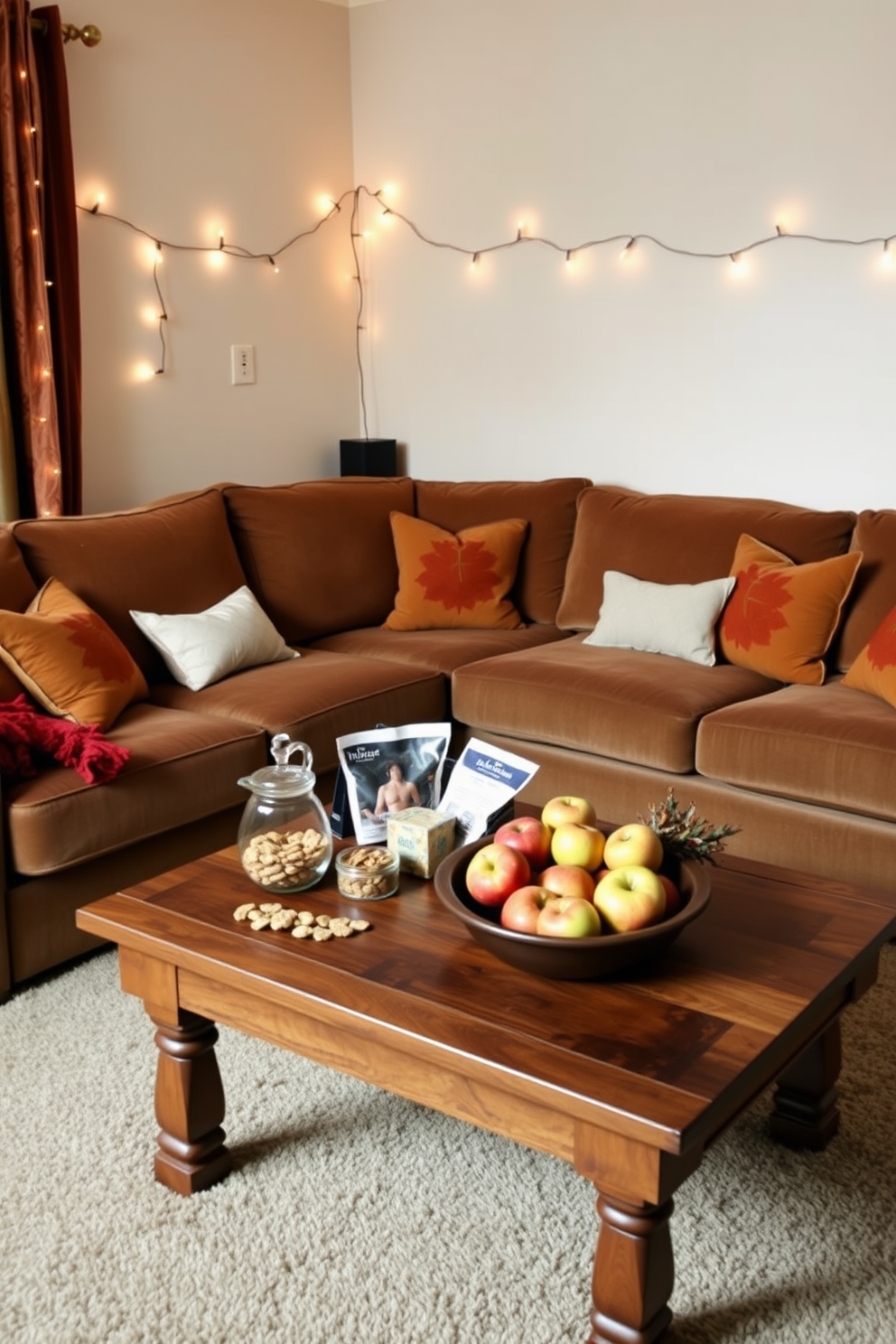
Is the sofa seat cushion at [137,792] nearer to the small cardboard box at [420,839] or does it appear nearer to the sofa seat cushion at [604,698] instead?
the sofa seat cushion at [604,698]

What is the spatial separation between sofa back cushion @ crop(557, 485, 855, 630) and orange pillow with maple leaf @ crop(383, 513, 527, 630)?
187mm

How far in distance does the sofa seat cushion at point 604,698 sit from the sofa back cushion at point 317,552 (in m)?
0.60

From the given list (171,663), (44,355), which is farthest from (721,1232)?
→ (44,355)

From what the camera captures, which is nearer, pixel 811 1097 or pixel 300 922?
pixel 300 922

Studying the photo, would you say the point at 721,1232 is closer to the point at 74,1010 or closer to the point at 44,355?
the point at 74,1010

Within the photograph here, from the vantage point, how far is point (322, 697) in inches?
125

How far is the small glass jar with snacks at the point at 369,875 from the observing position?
198 centimetres

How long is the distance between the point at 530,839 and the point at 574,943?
0.25m

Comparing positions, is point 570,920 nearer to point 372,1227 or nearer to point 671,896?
point 671,896

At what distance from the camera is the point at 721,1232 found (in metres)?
1.88

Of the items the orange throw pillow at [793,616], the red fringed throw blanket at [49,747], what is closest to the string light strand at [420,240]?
the orange throw pillow at [793,616]

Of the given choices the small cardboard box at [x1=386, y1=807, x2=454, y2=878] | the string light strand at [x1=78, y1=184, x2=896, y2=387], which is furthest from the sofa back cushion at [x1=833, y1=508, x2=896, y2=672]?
the small cardboard box at [x1=386, y1=807, x2=454, y2=878]

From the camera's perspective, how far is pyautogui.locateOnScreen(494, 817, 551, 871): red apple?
1848 millimetres

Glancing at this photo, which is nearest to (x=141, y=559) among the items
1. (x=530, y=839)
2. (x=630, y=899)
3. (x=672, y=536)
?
(x=672, y=536)
